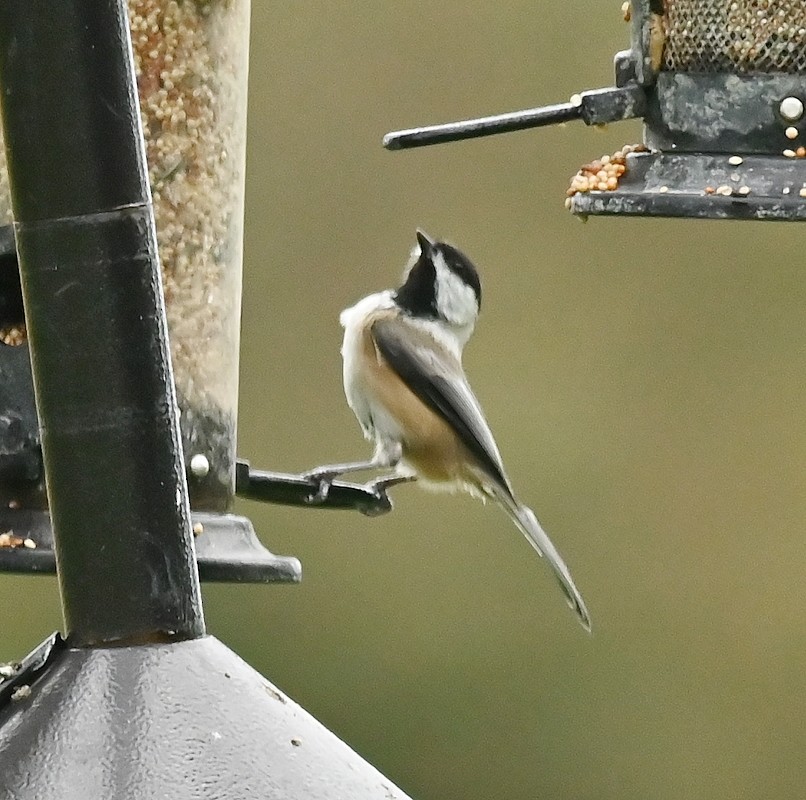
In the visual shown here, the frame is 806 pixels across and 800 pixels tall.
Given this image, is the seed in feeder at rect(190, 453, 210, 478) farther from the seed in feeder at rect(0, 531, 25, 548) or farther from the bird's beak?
the bird's beak

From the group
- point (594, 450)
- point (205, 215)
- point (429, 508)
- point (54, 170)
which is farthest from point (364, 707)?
point (54, 170)

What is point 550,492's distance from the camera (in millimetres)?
7789

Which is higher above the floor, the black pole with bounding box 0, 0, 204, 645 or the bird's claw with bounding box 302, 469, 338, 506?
the black pole with bounding box 0, 0, 204, 645

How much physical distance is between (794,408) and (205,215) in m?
5.27

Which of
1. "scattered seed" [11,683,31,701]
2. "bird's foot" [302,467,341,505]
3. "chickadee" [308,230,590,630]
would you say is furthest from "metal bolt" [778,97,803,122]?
"scattered seed" [11,683,31,701]

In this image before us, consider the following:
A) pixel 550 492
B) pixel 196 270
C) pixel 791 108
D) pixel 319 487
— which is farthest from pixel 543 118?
pixel 550 492

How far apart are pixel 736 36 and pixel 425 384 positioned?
1.47m

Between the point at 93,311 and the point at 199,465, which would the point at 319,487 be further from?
the point at 93,311

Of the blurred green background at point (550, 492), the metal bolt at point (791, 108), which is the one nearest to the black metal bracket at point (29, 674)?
the metal bolt at point (791, 108)

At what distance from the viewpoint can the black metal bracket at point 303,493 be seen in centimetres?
341

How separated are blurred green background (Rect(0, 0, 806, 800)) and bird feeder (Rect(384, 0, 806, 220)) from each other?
4019 mm

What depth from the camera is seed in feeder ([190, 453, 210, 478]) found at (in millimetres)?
3064

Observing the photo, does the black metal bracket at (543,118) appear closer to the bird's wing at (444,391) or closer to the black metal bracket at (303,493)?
the black metal bracket at (303,493)

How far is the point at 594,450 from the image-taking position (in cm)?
783
